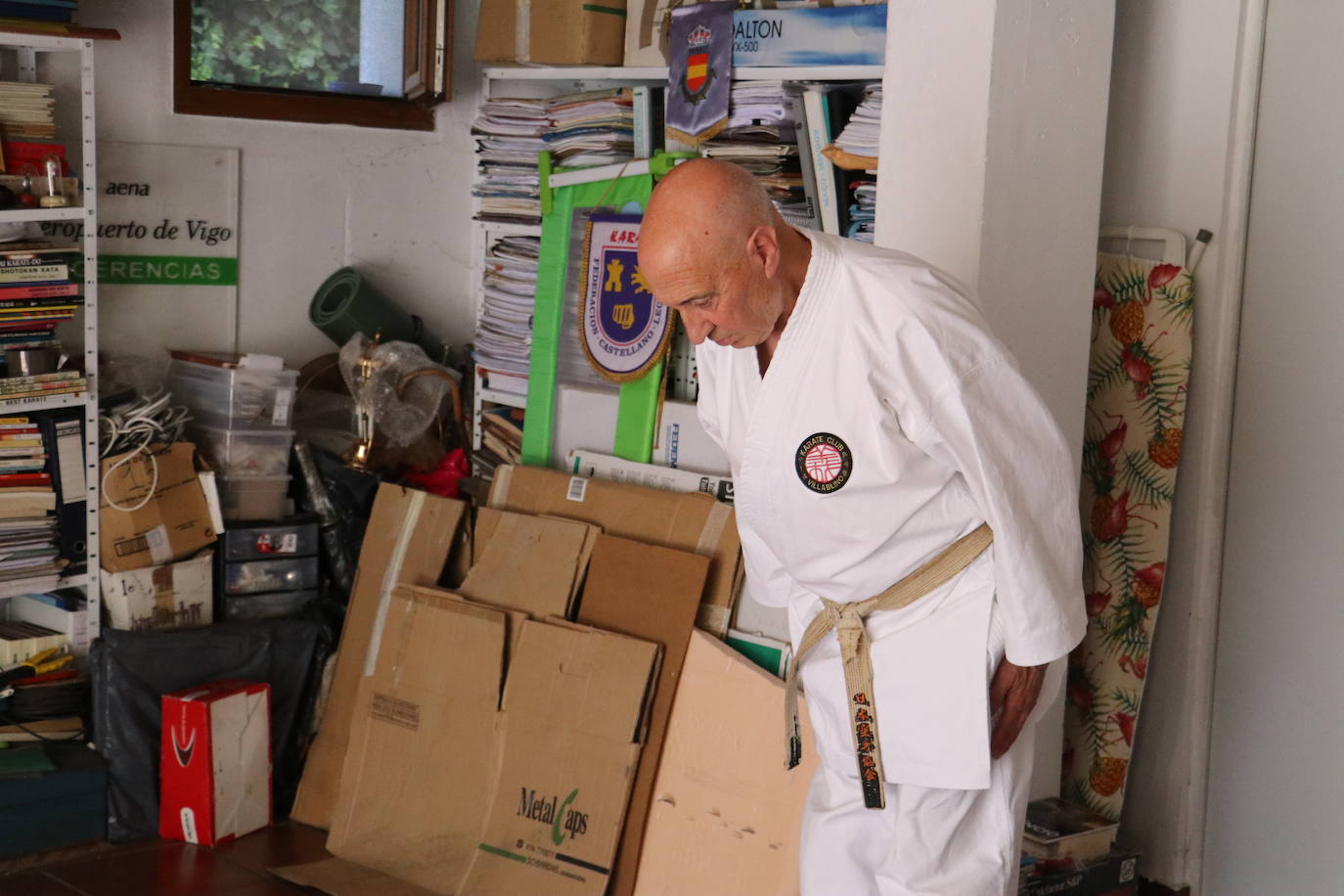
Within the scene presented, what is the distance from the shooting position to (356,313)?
4.26 meters

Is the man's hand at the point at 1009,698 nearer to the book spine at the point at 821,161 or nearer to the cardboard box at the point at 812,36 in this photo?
the book spine at the point at 821,161

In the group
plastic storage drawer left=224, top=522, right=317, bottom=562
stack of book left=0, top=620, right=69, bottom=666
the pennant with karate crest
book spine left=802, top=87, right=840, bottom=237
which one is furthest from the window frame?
stack of book left=0, top=620, right=69, bottom=666

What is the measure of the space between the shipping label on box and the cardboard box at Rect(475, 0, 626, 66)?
62 cm

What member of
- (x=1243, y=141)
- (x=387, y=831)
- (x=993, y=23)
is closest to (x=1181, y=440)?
(x=1243, y=141)

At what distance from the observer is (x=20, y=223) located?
355cm

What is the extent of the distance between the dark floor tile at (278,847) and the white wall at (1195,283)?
1987 millimetres

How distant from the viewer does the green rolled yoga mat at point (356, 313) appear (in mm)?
4258

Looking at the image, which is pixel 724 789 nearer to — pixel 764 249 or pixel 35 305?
pixel 764 249

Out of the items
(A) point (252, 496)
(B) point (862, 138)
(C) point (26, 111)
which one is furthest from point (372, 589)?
(B) point (862, 138)

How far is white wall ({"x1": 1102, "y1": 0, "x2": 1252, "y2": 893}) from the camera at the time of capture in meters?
2.87

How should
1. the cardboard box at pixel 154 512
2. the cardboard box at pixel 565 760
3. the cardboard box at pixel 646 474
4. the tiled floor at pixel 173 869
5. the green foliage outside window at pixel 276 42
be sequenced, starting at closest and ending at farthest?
the cardboard box at pixel 565 760 < the tiled floor at pixel 173 869 < the cardboard box at pixel 646 474 < the cardboard box at pixel 154 512 < the green foliage outside window at pixel 276 42

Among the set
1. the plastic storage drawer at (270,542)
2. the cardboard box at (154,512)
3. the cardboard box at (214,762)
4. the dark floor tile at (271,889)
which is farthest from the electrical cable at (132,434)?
the dark floor tile at (271,889)

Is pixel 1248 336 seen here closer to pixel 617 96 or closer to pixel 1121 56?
pixel 1121 56

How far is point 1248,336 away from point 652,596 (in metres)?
1.41
